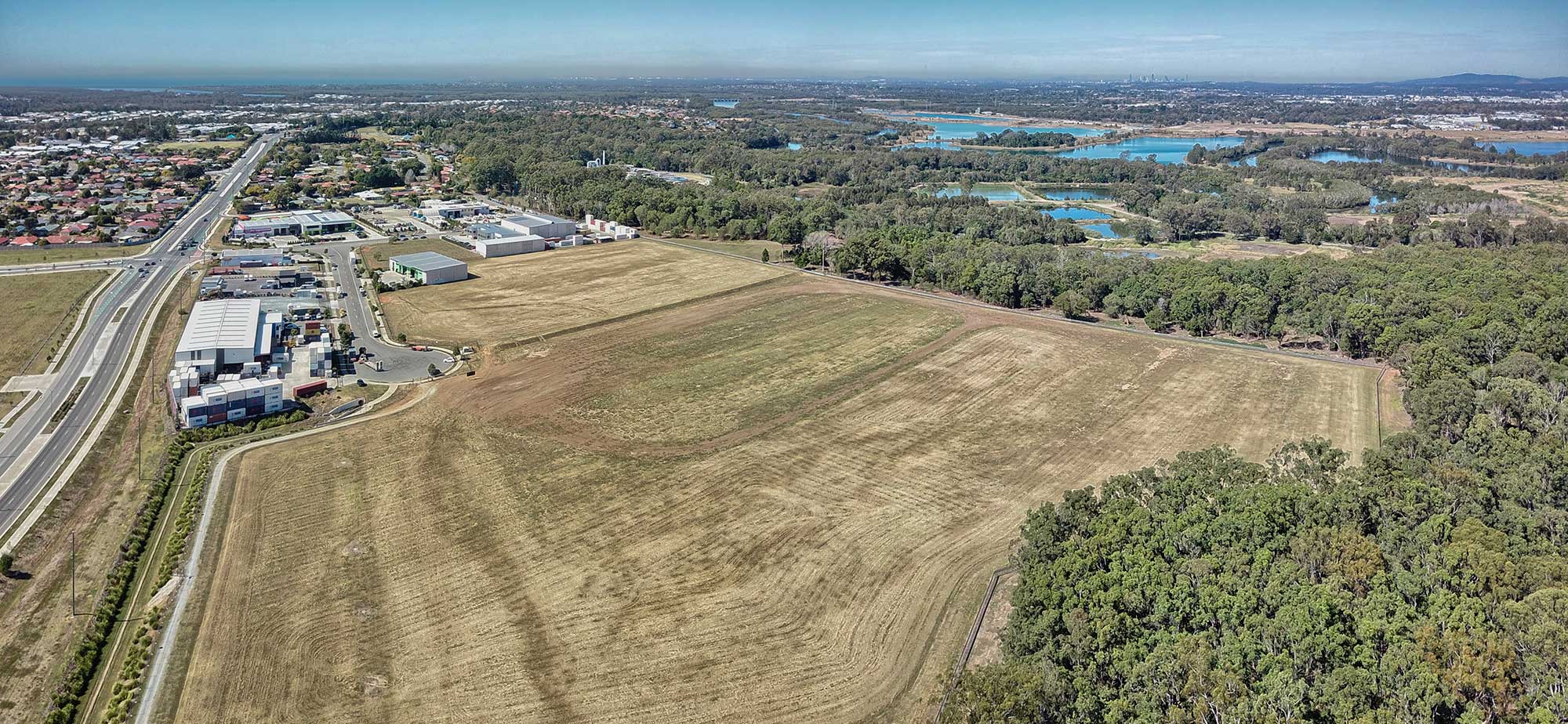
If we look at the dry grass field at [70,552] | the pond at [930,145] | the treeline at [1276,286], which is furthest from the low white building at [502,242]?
the pond at [930,145]

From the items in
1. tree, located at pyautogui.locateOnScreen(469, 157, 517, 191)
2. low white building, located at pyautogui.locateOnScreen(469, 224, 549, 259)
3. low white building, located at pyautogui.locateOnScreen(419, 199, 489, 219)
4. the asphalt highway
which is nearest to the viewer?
the asphalt highway

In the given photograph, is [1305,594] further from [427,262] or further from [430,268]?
[427,262]

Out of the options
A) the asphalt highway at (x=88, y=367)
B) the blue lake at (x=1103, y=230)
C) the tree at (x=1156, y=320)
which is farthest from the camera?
the blue lake at (x=1103, y=230)

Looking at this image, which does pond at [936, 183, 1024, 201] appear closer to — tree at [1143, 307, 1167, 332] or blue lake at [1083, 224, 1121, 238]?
blue lake at [1083, 224, 1121, 238]

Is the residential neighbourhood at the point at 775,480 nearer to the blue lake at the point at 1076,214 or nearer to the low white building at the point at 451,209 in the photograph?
the low white building at the point at 451,209

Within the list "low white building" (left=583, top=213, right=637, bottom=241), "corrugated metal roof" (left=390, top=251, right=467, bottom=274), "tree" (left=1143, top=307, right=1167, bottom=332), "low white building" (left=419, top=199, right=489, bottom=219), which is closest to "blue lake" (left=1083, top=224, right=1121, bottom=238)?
"tree" (left=1143, top=307, right=1167, bottom=332)

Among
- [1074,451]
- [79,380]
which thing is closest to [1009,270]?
[1074,451]
